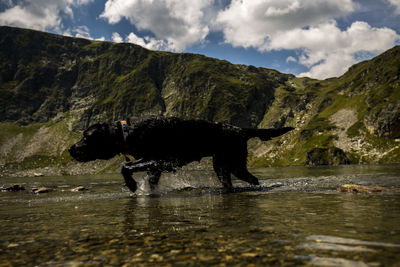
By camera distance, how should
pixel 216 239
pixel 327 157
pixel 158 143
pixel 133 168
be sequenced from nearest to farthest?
pixel 216 239
pixel 133 168
pixel 158 143
pixel 327 157

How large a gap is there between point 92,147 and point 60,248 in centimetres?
981

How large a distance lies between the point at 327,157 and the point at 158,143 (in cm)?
14048

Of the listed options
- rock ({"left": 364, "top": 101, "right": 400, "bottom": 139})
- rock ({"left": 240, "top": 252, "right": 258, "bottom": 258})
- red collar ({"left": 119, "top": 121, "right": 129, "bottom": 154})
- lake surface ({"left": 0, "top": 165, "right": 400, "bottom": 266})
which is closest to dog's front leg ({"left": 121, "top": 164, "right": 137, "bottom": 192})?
red collar ({"left": 119, "top": 121, "right": 129, "bottom": 154})

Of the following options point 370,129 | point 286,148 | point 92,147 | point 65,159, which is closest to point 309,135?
point 286,148

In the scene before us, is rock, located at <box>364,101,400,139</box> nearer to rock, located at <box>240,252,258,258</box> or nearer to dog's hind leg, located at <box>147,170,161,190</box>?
dog's hind leg, located at <box>147,170,161,190</box>

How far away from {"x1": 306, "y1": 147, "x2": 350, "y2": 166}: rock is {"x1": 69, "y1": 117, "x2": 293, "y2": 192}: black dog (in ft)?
439

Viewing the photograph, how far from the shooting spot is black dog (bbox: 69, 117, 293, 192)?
13.0 meters

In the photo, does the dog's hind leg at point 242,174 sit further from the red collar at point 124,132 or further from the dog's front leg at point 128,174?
the red collar at point 124,132

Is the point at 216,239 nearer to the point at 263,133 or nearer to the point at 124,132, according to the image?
the point at 124,132

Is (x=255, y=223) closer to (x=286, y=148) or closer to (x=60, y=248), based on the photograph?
(x=60, y=248)

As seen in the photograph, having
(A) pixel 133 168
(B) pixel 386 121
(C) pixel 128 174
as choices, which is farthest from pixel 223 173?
(B) pixel 386 121

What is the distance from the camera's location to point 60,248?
4.15 meters

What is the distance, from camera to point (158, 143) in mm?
13320

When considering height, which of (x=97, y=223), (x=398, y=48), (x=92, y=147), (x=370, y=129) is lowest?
(x=97, y=223)
